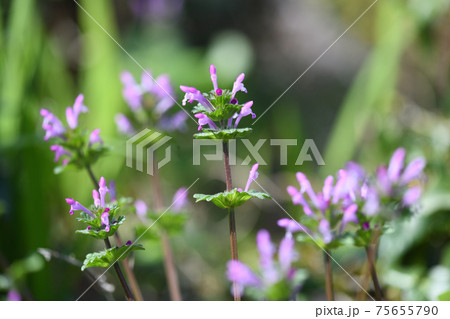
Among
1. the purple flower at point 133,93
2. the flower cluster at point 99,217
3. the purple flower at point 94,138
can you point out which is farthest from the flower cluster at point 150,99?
the flower cluster at point 99,217

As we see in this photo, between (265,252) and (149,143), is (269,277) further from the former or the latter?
(149,143)

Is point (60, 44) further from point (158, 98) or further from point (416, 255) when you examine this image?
point (416, 255)

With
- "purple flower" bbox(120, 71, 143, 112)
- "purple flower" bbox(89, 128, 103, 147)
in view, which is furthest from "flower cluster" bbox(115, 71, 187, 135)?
"purple flower" bbox(89, 128, 103, 147)

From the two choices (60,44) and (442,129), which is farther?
(60,44)

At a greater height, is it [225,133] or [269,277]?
[225,133]

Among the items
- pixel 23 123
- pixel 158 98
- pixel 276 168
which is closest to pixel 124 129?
pixel 158 98

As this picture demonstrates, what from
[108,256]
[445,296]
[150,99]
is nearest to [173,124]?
[150,99]
